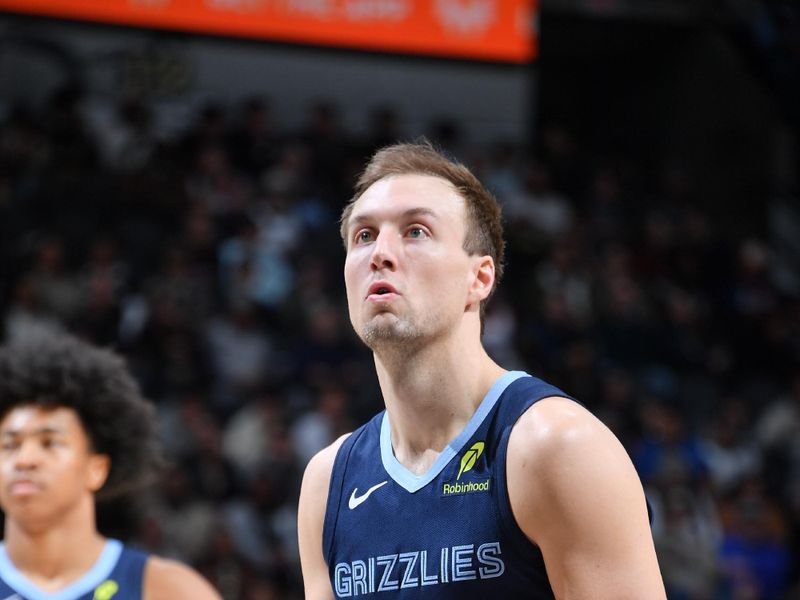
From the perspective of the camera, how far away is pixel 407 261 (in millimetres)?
2850

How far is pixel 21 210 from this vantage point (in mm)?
8797

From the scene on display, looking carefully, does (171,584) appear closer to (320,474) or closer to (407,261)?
(320,474)

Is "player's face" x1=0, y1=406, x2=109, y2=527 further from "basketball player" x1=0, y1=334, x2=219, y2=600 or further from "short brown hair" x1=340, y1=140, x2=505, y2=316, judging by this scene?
"short brown hair" x1=340, y1=140, x2=505, y2=316

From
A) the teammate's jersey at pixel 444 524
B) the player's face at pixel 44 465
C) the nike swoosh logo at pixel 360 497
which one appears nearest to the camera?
the teammate's jersey at pixel 444 524

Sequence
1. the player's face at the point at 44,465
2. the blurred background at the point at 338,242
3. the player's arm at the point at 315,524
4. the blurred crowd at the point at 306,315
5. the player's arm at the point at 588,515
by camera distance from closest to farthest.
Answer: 1. the player's arm at the point at 588,515
2. the player's arm at the point at 315,524
3. the player's face at the point at 44,465
4. the blurred crowd at the point at 306,315
5. the blurred background at the point at 338,242

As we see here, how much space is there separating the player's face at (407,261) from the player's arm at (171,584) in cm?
137

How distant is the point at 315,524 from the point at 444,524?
516 mm

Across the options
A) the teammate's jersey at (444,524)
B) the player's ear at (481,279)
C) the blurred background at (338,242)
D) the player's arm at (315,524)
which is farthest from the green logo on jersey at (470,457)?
the blurred background at (338,242)

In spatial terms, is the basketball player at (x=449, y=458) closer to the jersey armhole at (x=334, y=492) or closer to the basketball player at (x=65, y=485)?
the jersey armhole at (x=334, y=492)

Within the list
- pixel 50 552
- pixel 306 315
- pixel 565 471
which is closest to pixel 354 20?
pixel 306 315

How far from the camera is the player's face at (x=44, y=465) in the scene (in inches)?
148

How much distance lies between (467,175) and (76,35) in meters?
9.12

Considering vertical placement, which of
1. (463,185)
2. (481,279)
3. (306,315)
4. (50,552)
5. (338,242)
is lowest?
(50,552)

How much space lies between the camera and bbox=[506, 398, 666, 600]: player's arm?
7.98ft
